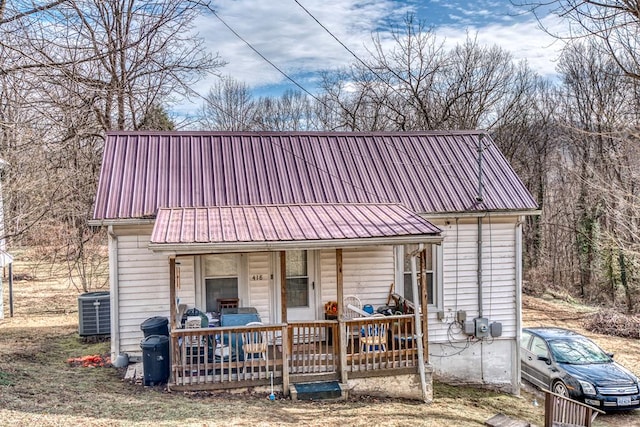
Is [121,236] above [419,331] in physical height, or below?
above

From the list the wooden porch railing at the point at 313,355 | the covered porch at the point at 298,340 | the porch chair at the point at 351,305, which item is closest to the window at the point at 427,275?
the porch chair at the point at 351,305

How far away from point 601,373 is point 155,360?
9205 mm

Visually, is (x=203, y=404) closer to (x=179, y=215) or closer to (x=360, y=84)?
(x=179, y=215)

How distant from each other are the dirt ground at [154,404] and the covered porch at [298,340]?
337 millimetres

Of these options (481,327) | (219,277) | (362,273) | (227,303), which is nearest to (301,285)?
(362,273)

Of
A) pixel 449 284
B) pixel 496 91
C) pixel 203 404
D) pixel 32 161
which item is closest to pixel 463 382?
pixel 449 284

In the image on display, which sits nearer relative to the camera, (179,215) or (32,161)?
(179,215)

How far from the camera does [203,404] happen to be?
7566 mm

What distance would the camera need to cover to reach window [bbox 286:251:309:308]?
1036cm

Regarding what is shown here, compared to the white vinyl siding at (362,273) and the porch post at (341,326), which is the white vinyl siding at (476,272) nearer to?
the white vinyl siding at (362,273)

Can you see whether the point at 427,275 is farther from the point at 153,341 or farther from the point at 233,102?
the point at 233,102

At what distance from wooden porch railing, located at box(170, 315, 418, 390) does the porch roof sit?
1.42 metres

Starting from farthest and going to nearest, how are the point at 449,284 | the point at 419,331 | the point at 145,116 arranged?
the point at 145,116
the point at 449,284
the point at 419,331

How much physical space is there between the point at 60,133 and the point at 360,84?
20.0 m
